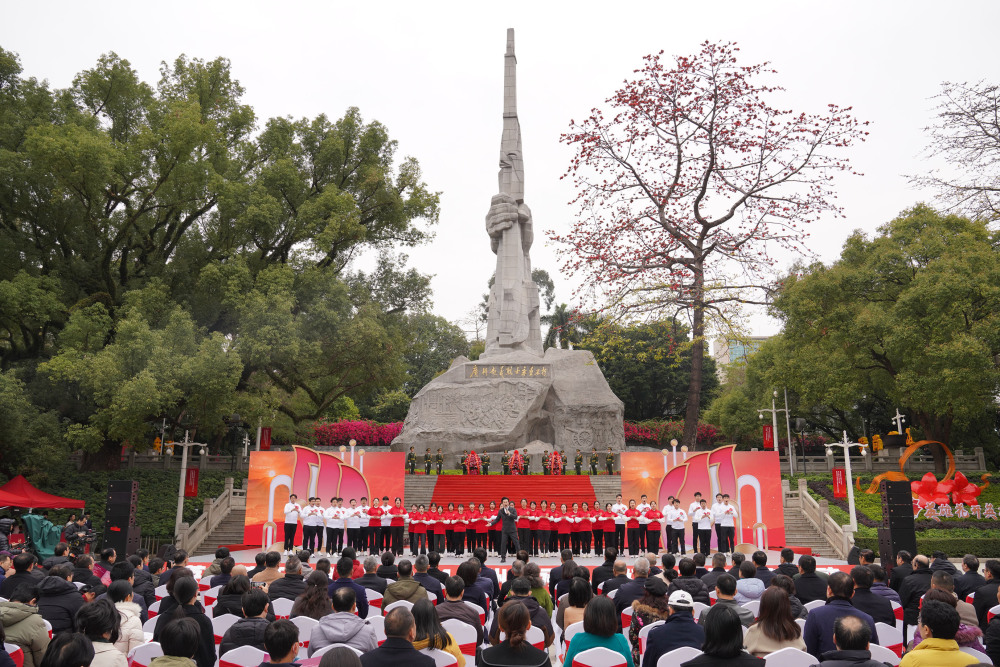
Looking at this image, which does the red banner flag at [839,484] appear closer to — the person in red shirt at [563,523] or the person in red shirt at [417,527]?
the person in red shirt at [563,523]

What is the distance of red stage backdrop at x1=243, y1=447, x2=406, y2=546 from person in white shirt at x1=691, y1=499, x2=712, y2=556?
6390mm

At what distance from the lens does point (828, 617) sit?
480 cm

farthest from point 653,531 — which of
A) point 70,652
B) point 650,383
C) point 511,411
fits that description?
point 650,383

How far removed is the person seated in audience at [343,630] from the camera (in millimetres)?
4672

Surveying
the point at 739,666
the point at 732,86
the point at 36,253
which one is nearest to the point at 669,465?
the point at 732,86

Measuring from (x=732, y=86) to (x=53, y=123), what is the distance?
18.9m

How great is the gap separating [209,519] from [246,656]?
48.2ft

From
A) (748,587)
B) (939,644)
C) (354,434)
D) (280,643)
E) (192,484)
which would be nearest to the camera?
(280,643)

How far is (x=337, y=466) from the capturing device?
16.8 metres

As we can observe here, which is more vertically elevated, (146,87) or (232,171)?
(146,87)

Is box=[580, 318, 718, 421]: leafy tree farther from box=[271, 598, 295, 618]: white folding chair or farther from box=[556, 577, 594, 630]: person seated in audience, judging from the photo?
box=[556, 577, 594, 630]: person seated in audience

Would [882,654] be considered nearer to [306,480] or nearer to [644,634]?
[644,634]

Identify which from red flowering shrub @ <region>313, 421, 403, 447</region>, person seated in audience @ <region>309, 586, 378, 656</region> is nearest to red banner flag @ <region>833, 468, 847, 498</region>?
red flowering shrub @ <region>313, 421, 403, 447</region>

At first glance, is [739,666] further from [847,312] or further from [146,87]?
[146,87]
